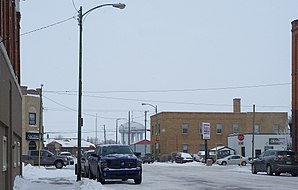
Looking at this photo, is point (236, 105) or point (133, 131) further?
point (133, 131)

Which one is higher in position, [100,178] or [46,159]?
[100,178]

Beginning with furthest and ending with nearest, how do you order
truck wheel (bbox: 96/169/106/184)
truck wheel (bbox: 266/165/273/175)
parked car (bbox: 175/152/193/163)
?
parked car (bbox: 175/152/193/163), truck wheel (bbox: 266/165/273/175), truck wheel (bbox: 96/169/106/184)

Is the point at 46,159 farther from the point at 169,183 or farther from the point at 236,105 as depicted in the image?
the point at 236,105

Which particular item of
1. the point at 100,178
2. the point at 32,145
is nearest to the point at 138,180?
the point at 100,178

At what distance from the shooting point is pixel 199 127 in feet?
322

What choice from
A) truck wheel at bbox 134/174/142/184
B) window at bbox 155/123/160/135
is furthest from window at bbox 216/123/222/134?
truck wheel at bbox 134/174/142/184

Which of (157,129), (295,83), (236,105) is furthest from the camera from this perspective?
(236,105)

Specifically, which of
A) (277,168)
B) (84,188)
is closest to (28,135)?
(277,168)

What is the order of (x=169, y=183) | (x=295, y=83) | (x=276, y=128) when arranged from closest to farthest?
(x=169, y=183) < (x=295, y=83) < (x=276, y=128)

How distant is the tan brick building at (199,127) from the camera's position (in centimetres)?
9788

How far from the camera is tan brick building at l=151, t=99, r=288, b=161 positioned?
9788cm

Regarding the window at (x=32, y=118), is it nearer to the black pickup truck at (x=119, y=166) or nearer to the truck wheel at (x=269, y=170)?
the truck wheel at (x=269, y=170)

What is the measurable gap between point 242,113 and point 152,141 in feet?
55.2

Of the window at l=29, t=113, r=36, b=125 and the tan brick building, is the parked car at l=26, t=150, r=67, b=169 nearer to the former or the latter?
the window at l=29, t=113, r=36, b=125
